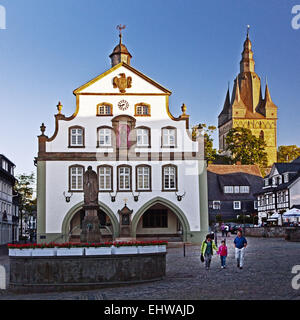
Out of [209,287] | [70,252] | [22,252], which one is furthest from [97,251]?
[209,287]

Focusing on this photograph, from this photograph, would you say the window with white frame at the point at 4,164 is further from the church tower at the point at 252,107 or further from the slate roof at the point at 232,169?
the church tower at the point at 252,107

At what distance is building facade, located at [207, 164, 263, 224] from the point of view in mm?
75500

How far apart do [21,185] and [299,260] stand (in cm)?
4922

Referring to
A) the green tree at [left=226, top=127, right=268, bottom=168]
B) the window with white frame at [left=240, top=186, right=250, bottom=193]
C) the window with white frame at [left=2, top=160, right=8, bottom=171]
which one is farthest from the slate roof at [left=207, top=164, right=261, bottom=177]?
the window with white frame at [left=2, top=160, right=8, bottom=171]

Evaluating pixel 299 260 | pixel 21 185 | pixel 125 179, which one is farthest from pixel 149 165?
pixel 21 185

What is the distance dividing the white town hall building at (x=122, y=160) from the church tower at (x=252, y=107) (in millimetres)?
93049

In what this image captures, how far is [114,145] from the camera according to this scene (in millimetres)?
41375

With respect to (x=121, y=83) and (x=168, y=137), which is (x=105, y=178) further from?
(x=121, y=83)

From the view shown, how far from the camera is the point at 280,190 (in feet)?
214

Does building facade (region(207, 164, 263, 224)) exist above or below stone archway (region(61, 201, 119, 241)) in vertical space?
above

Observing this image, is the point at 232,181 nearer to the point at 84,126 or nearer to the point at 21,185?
the point at 21,185

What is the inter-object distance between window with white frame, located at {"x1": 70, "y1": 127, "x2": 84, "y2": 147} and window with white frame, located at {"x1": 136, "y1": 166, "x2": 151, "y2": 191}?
4.55 metres

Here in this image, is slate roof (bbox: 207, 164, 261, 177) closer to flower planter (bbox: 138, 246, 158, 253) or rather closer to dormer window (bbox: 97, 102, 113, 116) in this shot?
dormer window (bbox: 97, 102, 113, 116)
